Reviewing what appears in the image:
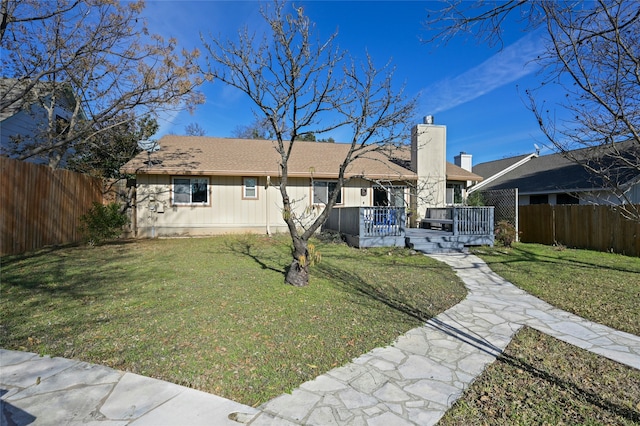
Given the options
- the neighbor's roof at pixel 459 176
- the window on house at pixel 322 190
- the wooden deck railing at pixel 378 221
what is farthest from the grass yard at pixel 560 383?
the window on house at pixel 322 190

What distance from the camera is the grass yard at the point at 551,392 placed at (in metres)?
2.52

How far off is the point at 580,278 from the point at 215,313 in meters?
7.28

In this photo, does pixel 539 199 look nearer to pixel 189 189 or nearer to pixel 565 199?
pixel 565 199

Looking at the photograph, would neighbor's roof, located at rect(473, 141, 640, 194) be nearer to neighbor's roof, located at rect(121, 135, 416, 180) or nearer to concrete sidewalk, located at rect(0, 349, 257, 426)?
neighbor's roof, located at rect(121, 135, 416, 180)

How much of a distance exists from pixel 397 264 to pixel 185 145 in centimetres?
1188

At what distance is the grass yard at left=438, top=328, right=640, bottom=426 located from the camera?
252 cm

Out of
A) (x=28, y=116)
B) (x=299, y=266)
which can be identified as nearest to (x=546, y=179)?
(x=299, y=266)

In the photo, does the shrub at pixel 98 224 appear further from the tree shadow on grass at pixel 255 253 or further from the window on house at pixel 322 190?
the window on house at pixel 322 190

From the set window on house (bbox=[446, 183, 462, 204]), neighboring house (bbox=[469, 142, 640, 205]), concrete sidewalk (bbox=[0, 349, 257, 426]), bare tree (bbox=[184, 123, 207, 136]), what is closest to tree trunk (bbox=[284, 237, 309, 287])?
concrete sidewalk (bbox=[0, 349, 257, 426])

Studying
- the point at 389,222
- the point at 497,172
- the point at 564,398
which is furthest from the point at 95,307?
the point at 497,172

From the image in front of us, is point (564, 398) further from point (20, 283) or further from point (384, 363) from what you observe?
point (20, 283)

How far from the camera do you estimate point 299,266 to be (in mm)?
6098

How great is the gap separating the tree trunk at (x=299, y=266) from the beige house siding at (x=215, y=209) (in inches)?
264

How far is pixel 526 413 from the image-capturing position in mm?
2582
